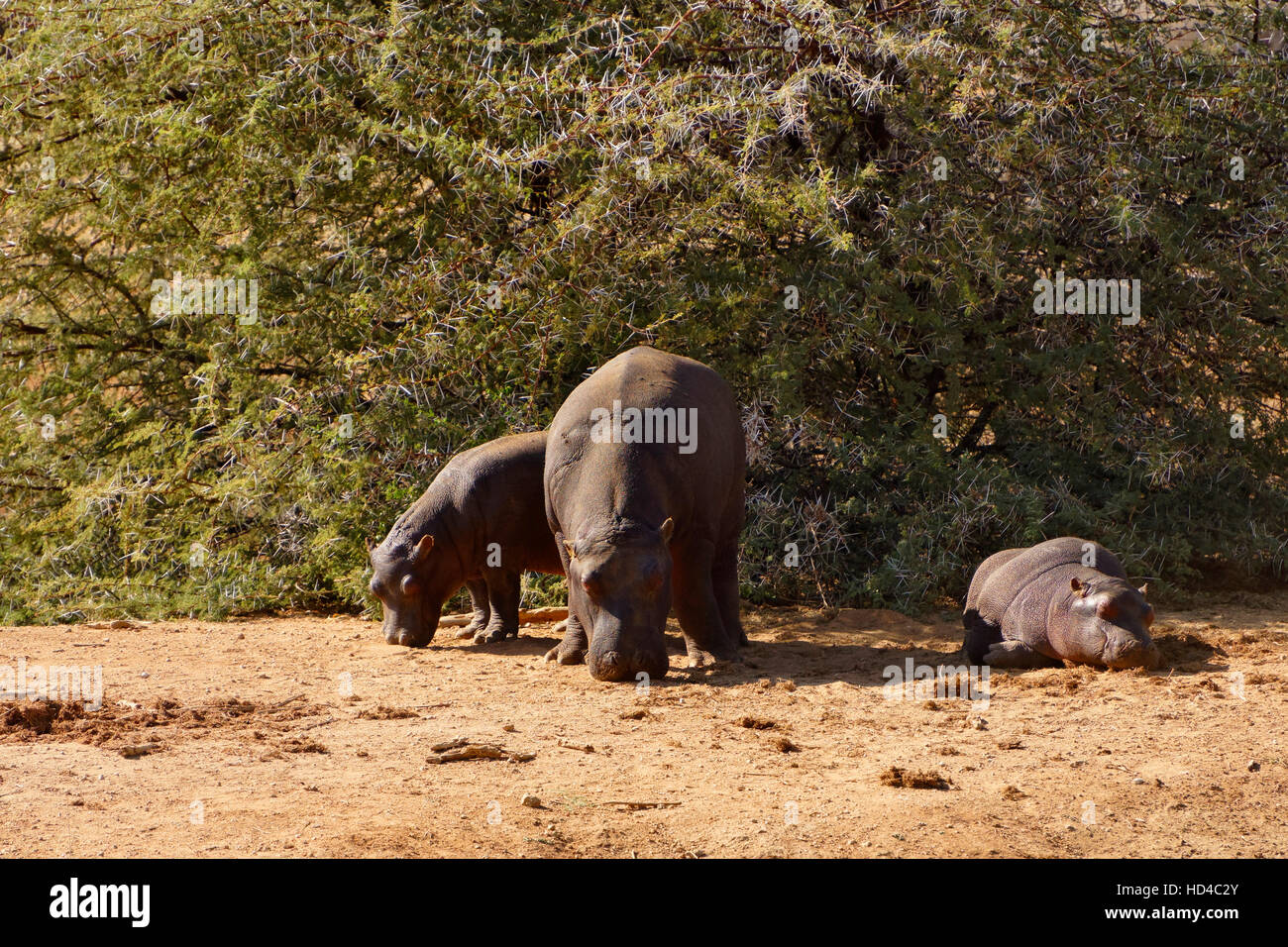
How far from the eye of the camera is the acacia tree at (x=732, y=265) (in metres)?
9.74

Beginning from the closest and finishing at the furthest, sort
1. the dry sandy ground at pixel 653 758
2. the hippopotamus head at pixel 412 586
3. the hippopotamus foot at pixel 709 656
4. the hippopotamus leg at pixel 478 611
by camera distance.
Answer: the dry sandy ground at pixel 653 758, the hippopotamus foot at pixel 709 656, the hippopotamus head at pixel 412 586, the hippopotamus leg at pixel 478 611

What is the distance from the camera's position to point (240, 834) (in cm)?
459

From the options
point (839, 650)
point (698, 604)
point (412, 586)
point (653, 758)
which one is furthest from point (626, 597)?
point (412, 586)

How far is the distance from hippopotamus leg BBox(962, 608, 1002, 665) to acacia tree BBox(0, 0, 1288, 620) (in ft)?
3.74

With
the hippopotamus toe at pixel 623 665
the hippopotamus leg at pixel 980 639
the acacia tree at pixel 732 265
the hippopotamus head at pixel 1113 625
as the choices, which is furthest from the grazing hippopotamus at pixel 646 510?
the hippopotamus head at pixel 1113 625

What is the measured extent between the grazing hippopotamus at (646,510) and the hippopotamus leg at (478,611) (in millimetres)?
1335

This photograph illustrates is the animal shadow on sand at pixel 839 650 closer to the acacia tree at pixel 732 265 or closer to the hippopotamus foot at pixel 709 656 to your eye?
the hippopotamus foot at pixel 709 656

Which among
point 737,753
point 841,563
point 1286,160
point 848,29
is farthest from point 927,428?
point 737,753

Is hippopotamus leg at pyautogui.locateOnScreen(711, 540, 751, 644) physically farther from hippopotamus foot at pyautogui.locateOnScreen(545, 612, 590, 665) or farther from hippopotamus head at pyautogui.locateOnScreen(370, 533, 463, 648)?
hippopotamus head at pyautogui.locateOnScreen(370, 533, 463, 648)

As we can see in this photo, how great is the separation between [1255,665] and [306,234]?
7605 millimetres

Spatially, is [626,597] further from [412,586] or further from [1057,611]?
[1057,611]

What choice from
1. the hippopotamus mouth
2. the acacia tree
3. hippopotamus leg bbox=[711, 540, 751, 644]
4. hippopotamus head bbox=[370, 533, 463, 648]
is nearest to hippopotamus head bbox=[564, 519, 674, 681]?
hippopotamus leg bbox=[711, 540, 751, 644]

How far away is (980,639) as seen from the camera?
8.08m

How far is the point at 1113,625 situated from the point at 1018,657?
61 cm
